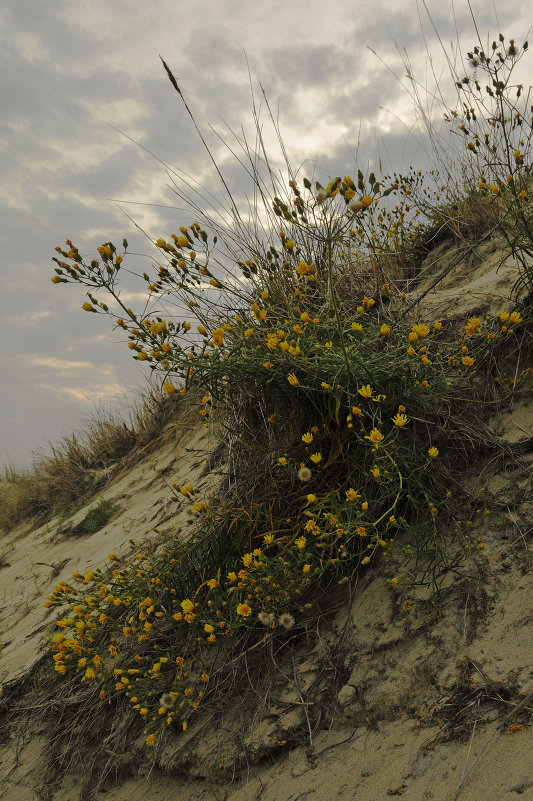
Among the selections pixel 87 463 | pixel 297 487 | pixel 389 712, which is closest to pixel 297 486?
pixel 297 487

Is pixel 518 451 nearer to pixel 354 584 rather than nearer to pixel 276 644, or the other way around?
pixel 354 584

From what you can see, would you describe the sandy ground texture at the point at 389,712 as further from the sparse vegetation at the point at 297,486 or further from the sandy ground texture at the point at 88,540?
the sandy ground texture at the point at 88,540

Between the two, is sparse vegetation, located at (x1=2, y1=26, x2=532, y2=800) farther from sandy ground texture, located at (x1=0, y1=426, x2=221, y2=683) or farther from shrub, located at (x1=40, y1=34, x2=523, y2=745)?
sandy ground texture, located at (x1=0, y1=426, x2=221, y2=683)

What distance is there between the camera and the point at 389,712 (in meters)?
1.69

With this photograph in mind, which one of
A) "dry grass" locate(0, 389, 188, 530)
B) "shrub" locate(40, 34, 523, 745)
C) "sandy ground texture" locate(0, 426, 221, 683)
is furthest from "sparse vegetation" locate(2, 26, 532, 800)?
"dry grass" locate(0, 389, 188, 530)

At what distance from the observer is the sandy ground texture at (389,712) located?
1432 millimetres

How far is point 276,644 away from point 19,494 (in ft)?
21.7

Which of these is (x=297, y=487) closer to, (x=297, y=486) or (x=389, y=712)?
(x=297, y=486)

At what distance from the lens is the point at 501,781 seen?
4.17 feet

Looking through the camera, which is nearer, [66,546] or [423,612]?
[423,612]

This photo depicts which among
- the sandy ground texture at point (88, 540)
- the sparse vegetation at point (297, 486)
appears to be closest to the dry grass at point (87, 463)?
the sandy ground texture at point (88, 540)

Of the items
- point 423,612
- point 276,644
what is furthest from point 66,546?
point 423,612

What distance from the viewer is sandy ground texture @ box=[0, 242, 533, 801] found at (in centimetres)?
143

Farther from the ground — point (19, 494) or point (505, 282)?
point (19, 494)
